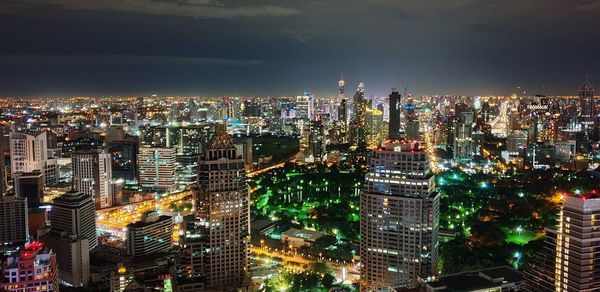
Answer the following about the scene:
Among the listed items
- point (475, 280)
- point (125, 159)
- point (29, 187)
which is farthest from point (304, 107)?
point (475, 280)

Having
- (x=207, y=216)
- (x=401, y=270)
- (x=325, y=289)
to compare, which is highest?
(x=207, y=216)

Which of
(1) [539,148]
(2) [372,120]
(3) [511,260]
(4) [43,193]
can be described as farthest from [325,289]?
(2) [372,120]

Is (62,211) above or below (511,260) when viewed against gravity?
above

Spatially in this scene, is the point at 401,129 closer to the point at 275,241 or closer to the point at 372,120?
the point at 372,120

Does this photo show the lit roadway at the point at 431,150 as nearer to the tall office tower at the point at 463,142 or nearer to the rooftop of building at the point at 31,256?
the tall office tower at the point at 463,142

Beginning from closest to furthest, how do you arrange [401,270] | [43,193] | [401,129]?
[401,270] → [43,193] → [401,129]

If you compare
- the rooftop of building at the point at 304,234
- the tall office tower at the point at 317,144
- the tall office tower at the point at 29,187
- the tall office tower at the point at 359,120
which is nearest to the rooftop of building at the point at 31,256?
the rooftop of building at the point at 304,234

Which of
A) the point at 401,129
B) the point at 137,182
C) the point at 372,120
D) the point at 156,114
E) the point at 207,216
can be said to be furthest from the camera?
the point at 156,114

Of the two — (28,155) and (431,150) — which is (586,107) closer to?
(431,150)
